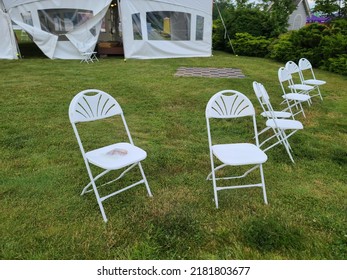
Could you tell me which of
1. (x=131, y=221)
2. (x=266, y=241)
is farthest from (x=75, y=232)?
(x=266, y=241)

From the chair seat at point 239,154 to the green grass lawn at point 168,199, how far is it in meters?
0.46

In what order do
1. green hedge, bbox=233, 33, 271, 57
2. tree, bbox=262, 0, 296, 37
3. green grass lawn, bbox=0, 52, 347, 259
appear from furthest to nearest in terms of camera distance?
tree, bbox=262, 0, 296, 37, green hedge, bbox=233, 33, 271, 57, green grass lawn, bbox=0, 52, 347, 259

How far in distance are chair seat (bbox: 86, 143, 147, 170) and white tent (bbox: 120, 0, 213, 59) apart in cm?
873

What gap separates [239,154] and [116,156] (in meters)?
1.09

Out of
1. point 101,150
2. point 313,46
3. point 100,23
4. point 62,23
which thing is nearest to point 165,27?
point 100,23

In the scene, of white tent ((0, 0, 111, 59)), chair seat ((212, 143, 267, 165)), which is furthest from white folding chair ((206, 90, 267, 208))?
white tent ((0, 0, 111, 59))

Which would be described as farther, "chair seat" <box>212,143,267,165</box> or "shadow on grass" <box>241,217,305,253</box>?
"chair seat" <box>212,143,267,165</box>

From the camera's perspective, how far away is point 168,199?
2818mm

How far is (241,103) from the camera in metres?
2.99

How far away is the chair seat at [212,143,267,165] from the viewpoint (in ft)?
8.34

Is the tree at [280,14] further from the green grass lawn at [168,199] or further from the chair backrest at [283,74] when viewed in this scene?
the chair backrest at [283,74]

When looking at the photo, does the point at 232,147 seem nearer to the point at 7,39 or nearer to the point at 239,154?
the point at 239,154

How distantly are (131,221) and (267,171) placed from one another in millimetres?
1659

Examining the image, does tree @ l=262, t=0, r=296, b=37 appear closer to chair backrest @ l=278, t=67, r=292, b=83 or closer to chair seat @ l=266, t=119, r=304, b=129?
chair backrest @ l=278, t=67, r=292, b=83
